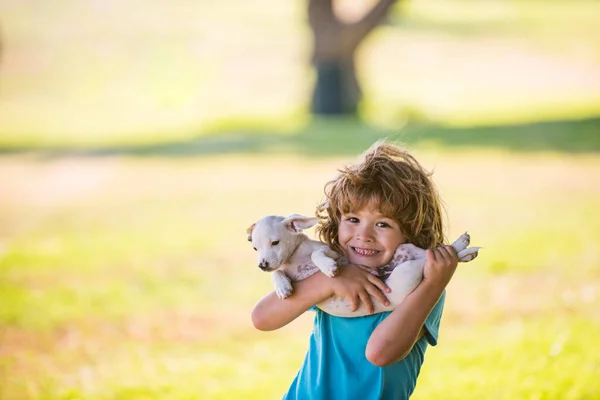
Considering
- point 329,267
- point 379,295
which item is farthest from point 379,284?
point 329,267

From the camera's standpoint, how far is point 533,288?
656cm

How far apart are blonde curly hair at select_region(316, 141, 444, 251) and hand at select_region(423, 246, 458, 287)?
18cm

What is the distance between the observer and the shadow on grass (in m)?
13.6

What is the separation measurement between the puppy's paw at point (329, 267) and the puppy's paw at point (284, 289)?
0.13 meters

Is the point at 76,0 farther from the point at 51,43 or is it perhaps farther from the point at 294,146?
the point at 294,146

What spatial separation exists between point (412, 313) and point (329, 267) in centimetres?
27

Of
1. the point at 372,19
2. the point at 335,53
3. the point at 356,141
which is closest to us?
the point at 356,141

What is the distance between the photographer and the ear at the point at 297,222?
2.49 meters

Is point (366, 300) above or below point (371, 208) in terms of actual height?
below

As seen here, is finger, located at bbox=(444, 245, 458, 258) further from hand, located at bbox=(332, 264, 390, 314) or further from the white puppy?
hand, located at bbox=(332, 264, 390, 314)

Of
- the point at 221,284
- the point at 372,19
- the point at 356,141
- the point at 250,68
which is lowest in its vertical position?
the point at 250,68

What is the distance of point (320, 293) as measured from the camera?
2463 mm

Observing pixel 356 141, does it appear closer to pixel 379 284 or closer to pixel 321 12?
pixel 321 12

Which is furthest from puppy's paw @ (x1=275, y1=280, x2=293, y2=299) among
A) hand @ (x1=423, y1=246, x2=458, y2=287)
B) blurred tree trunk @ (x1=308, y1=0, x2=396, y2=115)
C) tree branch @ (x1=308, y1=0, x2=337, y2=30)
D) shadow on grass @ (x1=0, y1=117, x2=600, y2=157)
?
tree branch @ (x1=308, y1=0, x2=337, y2=30)
